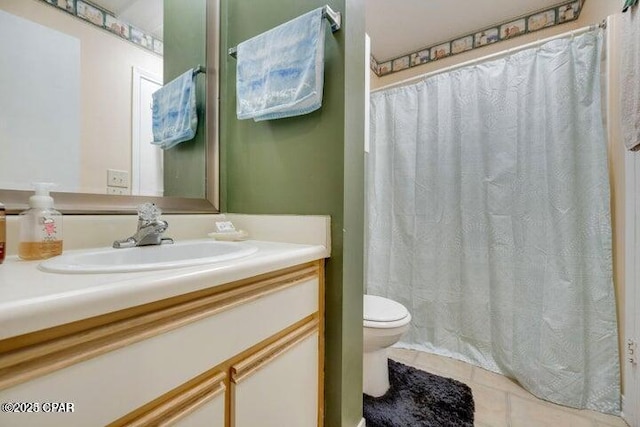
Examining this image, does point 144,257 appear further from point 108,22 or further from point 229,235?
point 108,22

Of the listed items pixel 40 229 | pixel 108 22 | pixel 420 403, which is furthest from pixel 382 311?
pixel 108 22

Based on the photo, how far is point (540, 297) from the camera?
144 cm

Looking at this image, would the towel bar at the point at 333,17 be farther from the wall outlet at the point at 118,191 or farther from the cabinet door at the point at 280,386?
the cabinet door at the point at 280,386

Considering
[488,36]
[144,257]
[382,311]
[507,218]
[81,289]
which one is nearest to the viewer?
[81,289]

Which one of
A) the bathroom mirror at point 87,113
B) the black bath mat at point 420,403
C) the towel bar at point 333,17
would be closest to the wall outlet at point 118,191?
the bathroom mirror at point 87,113

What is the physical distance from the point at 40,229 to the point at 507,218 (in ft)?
6.36

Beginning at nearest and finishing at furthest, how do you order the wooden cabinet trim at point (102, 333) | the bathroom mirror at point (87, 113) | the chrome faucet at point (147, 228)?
the wooden cabinet trim at point (102, 333) → the bathroom mirror at point (87, 113) → the chrome faucet at point (147, 228)

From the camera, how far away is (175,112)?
113 cm

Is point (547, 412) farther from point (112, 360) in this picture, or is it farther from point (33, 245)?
point (33, 245)

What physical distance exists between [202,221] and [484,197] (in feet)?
5.05

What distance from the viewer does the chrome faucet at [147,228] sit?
2.80 feet

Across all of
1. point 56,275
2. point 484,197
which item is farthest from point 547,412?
point 56,275

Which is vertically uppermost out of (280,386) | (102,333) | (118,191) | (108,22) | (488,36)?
(488,36)

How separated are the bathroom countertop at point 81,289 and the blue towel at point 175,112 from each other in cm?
62
